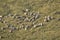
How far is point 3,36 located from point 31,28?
7.02 metres

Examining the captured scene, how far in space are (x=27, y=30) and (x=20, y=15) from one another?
944cm

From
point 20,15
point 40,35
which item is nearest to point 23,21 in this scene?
point 20,15

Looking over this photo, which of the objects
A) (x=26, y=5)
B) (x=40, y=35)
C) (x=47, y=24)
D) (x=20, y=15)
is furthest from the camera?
(x=26, y=5)

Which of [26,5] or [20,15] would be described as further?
[26,5]

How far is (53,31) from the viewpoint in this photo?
67.8 meters

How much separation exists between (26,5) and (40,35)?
757 inches

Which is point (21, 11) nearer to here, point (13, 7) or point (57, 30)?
point (13, 7)

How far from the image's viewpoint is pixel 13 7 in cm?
8394

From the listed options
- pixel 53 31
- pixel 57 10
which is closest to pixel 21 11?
pixel 57 10

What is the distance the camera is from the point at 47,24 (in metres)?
71.2

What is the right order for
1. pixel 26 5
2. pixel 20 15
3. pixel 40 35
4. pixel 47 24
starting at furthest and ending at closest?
pixel 26 5, pixel 20 15, pixel 47 24, pixel 40 35

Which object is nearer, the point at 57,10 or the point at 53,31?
the point at 53,31

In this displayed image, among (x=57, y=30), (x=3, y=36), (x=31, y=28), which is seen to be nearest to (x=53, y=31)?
(x=57, y=30)

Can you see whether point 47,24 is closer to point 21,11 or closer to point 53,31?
point 53,31
